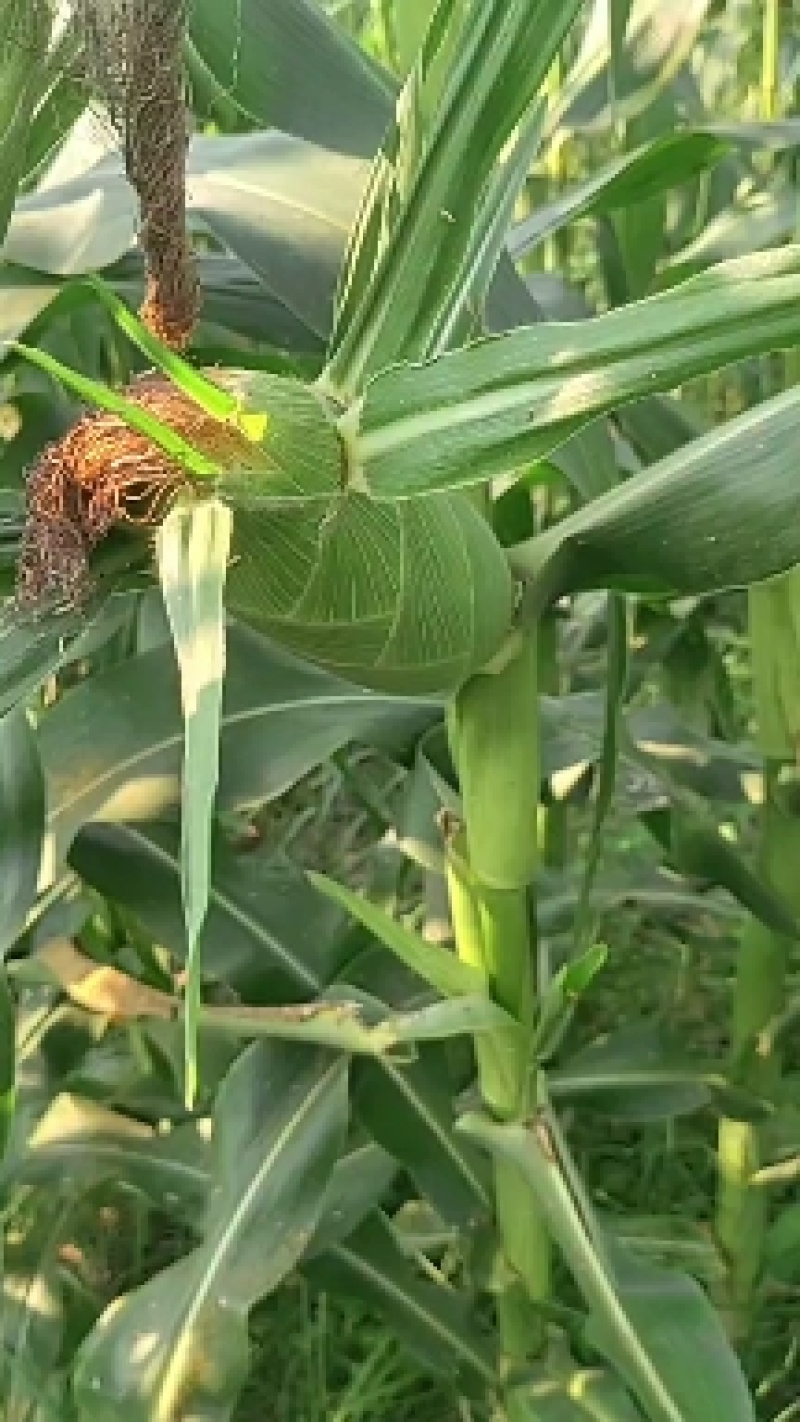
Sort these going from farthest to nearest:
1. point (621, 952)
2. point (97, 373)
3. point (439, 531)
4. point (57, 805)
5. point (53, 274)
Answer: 1. point (621, 952)
2. point (97, 373)
3. point (57, 805)
4. point (53, 274)
5. point (439, 531)

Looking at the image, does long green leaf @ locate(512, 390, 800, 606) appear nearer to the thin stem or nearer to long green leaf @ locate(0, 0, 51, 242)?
Result: the thin stem

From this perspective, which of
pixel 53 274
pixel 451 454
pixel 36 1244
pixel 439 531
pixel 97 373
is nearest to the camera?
pixel 451 454

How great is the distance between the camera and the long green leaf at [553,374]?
384mm

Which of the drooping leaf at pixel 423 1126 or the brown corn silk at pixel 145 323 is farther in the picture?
the drooping leaf at pixel 423 1126

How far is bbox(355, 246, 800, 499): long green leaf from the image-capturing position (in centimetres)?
38

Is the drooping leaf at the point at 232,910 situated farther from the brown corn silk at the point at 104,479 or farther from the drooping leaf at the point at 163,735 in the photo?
the brown corn silk at the point at 104,479

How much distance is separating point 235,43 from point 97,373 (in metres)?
0.47

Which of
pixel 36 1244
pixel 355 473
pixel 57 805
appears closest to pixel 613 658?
pixel 57 805

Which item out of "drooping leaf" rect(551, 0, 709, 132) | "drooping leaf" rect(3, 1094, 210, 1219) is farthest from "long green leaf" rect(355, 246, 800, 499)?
"drooping leaf" rect(3, 1094, 210, 1219)

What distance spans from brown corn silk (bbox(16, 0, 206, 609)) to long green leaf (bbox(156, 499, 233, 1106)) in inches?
0.6

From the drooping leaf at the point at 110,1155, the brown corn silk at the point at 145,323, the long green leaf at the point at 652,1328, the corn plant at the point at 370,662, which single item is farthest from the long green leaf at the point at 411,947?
the drooping leaf at the point at 110,1155

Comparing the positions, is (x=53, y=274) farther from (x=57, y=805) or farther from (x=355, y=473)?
(x=355, y=473)

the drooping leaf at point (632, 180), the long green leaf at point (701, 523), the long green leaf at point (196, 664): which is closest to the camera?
the long green leaf at point (196, 664)

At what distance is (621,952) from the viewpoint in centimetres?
165
